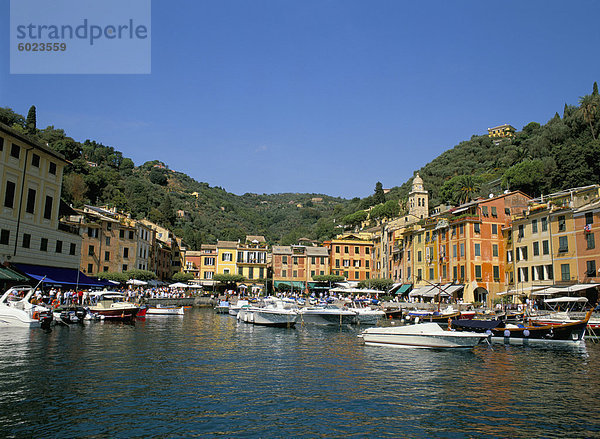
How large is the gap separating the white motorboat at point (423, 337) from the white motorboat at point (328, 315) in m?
13.2

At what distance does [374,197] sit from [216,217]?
5720cm

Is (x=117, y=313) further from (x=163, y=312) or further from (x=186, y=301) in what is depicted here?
(x=186, y=301)

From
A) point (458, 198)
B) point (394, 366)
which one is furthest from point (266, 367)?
point (458, 198)

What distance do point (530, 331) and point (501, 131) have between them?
164 meters

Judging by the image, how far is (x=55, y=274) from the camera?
135 feet

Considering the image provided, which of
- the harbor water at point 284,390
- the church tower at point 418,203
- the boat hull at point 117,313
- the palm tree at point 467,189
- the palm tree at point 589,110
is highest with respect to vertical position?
the palm tree at point 589,110

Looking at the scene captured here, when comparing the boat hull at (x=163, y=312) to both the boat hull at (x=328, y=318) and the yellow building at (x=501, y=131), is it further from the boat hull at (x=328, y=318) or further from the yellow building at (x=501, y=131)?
the yellow building at (x=501, y=131)

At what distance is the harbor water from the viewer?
42.1ft

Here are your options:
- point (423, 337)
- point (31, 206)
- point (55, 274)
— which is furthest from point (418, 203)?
point (31, 206)

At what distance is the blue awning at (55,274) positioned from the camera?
3784cm

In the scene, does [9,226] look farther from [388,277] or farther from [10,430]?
[388,277]

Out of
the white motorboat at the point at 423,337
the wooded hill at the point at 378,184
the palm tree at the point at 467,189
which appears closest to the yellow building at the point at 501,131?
the wooded hill at the point at 378,184

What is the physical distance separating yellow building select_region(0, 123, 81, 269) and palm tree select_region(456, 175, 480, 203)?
69769mm

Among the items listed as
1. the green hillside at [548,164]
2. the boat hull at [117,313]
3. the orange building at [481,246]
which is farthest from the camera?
the green hillside at [548,164]
